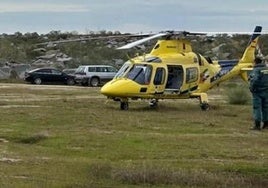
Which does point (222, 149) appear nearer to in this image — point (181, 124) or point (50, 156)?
point (50, 156)

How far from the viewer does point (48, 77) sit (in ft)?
189

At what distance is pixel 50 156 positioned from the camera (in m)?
15.9

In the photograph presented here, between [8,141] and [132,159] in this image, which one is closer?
[132,159]

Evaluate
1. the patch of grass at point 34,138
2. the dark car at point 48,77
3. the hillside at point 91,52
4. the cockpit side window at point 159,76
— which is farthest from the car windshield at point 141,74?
the hillside at point 91,52

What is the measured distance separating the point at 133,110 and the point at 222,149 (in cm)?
1206

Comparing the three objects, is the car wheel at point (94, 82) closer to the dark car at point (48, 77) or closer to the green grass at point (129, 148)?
the dark car at point (48, 77)

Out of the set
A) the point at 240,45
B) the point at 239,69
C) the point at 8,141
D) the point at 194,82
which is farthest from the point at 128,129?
the point at 240,45

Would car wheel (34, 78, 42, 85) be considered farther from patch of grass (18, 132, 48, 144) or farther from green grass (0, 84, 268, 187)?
patch of grass (18, 132, 48, 144)

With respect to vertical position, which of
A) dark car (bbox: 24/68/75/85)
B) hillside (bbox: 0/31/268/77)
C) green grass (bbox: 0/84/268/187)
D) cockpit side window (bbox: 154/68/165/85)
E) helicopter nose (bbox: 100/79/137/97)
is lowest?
green grass (bbox: 0/84/268/187)

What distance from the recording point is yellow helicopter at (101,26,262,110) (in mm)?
28984

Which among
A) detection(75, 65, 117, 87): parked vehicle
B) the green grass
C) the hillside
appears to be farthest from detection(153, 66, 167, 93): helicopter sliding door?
the hillside

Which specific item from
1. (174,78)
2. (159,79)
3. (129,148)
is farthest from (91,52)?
(129,148)

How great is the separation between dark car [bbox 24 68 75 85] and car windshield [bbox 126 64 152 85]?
2864cm

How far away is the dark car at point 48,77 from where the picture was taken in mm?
57594
